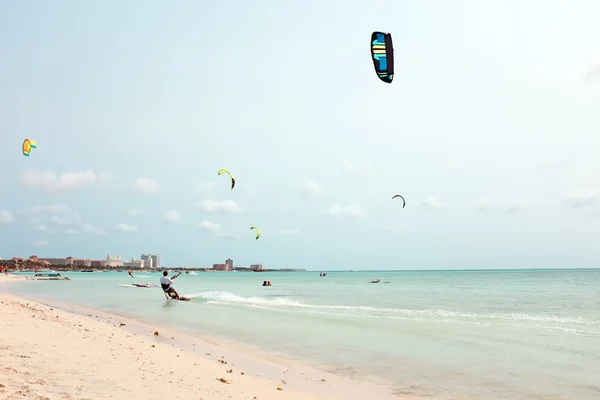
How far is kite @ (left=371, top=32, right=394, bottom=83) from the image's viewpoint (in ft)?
27.4

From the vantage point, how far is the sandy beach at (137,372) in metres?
5.26

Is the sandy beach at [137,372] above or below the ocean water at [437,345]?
above

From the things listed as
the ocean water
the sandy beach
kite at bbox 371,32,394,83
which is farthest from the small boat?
kite at bbox 371,32,394,83

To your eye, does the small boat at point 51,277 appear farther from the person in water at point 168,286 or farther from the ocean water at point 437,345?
the ocean water at point 437,345

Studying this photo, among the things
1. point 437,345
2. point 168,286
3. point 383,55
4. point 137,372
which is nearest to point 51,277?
point 168,286

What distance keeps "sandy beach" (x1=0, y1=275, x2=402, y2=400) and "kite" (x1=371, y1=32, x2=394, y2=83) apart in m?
5.49

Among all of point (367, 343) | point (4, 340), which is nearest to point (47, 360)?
point (4, 340)

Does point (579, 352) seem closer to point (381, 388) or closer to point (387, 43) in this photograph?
point (381, 388)

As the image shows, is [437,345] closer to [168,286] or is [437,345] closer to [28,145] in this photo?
[168,286]

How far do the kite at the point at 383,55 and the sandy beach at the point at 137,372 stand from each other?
5494mm

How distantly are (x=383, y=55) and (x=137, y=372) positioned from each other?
691 cm

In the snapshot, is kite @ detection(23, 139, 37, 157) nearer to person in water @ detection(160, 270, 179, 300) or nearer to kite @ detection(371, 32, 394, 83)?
person in water @ detection(160, 270, 179, 300)

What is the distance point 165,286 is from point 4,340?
56.7ft

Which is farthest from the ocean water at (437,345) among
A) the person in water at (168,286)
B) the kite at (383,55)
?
the kite at (383,55)
